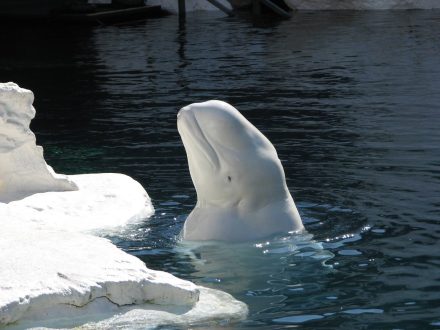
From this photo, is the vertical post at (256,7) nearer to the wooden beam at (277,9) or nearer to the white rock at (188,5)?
the wooden beam at (277,9)

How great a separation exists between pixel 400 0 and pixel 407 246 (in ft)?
63.2

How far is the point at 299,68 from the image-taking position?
16.9m

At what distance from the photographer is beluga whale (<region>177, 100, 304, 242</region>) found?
7.28m

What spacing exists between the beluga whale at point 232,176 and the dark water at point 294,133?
159mm

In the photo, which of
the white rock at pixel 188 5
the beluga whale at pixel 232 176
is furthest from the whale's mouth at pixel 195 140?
the white rock at pixel 188 5

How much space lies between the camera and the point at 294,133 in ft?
38.6

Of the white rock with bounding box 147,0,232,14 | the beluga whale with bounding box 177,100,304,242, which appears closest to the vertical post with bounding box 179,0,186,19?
the white rock with bounding box 147,0,232,14

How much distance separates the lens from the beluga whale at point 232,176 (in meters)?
7.28

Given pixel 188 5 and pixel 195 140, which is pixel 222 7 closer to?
pixel 188 5

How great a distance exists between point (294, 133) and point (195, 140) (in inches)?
179

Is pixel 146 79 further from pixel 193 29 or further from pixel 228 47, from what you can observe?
pixel 193 29

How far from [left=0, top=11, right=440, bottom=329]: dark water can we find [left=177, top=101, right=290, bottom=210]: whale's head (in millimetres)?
343

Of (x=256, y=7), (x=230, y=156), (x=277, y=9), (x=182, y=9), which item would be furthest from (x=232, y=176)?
(x=256, y=7)

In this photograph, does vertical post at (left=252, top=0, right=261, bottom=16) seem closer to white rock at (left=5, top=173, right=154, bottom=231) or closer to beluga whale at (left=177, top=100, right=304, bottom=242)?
white rock at (left=5, top=173, right=154, bottom=231)
